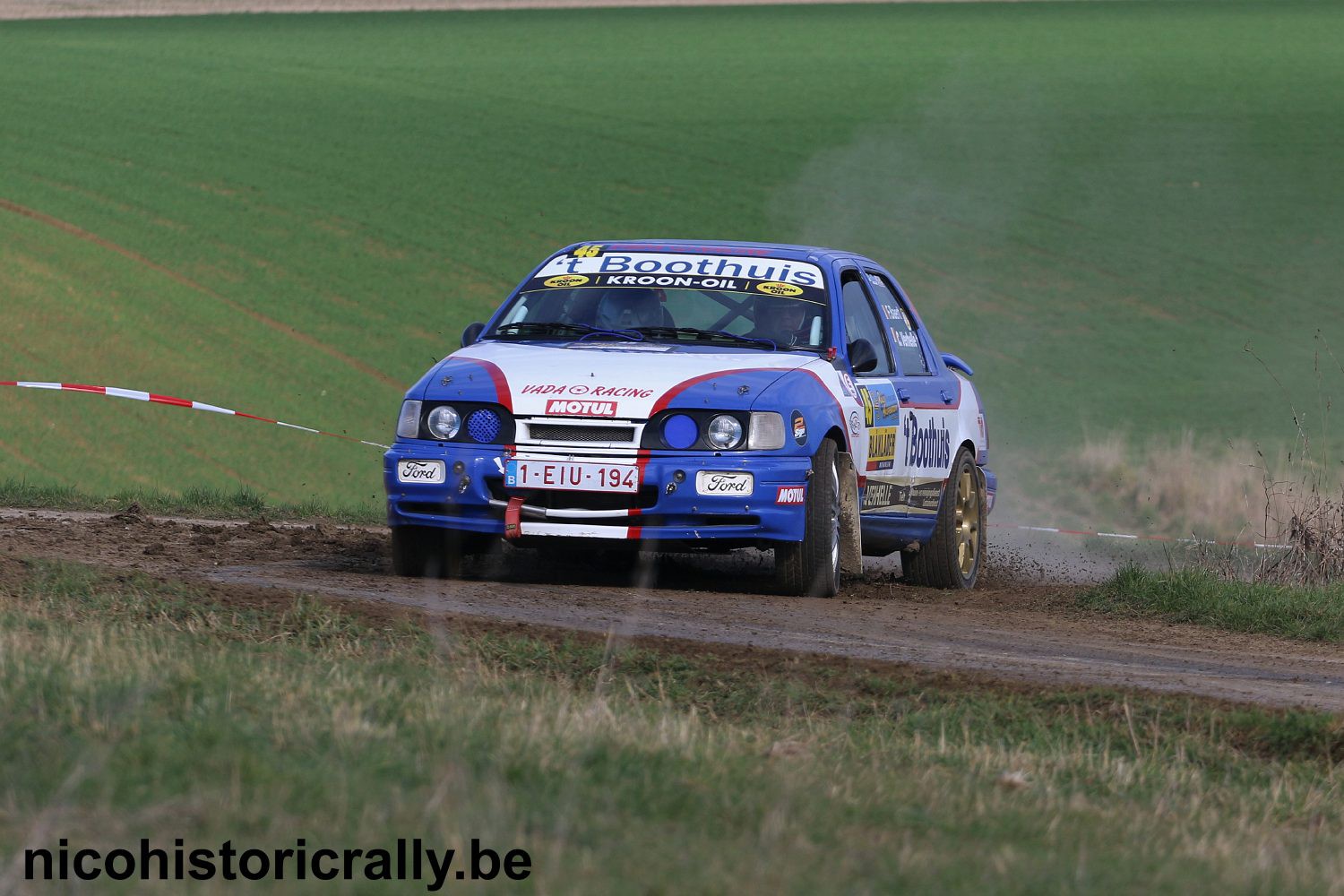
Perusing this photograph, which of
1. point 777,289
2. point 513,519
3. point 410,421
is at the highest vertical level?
point 777,289

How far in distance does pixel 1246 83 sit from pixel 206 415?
26725 millimetres

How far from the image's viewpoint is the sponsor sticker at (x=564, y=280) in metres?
10.4

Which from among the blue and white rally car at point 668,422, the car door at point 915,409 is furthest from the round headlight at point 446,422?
the car door at point 915,409

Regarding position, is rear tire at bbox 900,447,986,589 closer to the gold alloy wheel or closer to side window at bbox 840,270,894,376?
the gold alloy wheel

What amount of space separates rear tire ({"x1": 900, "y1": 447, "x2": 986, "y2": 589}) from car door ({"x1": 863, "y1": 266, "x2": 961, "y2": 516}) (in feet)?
0.43

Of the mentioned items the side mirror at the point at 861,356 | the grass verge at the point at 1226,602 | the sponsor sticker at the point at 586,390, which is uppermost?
the side mirror at the point at 861,356

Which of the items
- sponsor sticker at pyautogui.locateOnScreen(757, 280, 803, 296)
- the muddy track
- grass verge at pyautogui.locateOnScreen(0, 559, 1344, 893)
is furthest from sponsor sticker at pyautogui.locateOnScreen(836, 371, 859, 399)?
grass verge at pyautogui.locateOnScreen(0, 559, 1344, 893)

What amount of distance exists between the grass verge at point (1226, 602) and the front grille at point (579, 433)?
3.02 m

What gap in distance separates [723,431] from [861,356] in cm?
133

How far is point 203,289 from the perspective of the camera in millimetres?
26922

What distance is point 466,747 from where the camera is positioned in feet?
15.7

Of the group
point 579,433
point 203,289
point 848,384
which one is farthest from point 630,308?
point 203,289

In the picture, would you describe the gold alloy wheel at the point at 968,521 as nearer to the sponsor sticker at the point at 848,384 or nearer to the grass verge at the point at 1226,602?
the grass verge at the point at 1226,602

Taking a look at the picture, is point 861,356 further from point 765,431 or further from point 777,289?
point 765,431
